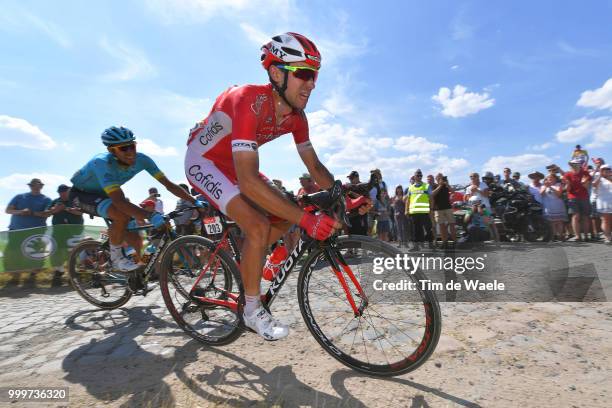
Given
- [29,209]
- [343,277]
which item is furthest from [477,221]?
[29,209]

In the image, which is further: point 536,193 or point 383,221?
point 383,221

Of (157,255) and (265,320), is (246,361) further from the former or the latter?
(157,255)

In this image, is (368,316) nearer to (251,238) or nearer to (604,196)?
(251,238)

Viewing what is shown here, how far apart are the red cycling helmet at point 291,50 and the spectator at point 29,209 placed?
25.4 feet

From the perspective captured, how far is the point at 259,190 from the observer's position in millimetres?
2680

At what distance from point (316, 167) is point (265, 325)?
1.52m

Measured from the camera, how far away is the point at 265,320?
9.59ft

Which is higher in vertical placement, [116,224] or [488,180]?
[488,180]

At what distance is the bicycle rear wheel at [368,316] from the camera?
2.63 m

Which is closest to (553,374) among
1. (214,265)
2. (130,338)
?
(214,265)

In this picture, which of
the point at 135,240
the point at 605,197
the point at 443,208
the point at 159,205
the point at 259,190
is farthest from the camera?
the point at 159,205

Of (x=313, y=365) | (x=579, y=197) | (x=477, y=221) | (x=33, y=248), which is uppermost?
(x=579, y=197)

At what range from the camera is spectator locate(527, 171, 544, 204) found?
10762 mm

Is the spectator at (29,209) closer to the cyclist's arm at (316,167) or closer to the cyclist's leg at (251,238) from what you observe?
the cyclist's leg at (251,238)
